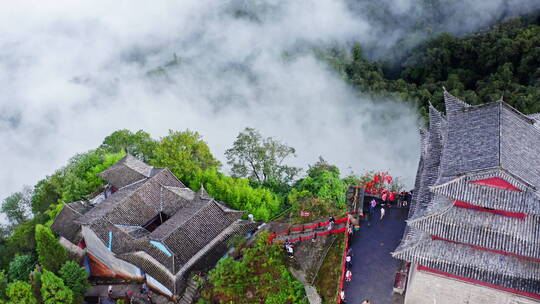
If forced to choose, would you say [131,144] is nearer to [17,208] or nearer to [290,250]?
[17,208]

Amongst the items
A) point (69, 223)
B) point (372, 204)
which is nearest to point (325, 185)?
point (372, 204)

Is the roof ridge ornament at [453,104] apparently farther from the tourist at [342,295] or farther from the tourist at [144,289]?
the tourist at [144,289]

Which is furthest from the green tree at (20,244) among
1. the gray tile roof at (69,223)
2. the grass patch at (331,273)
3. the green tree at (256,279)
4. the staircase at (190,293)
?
the grass patch at (331,273)

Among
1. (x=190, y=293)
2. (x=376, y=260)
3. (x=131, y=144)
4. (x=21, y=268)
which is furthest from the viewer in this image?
(x=131, y=144)

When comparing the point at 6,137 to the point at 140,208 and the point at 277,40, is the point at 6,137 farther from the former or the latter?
the point at 140,208

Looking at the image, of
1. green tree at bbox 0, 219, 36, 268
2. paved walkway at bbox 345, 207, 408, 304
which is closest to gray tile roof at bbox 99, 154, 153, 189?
green tree at bbox 0, 219, 36, 268

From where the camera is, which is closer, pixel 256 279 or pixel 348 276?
pixel 348 276

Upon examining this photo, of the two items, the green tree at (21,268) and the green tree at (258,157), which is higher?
the green tree at (258,157)
